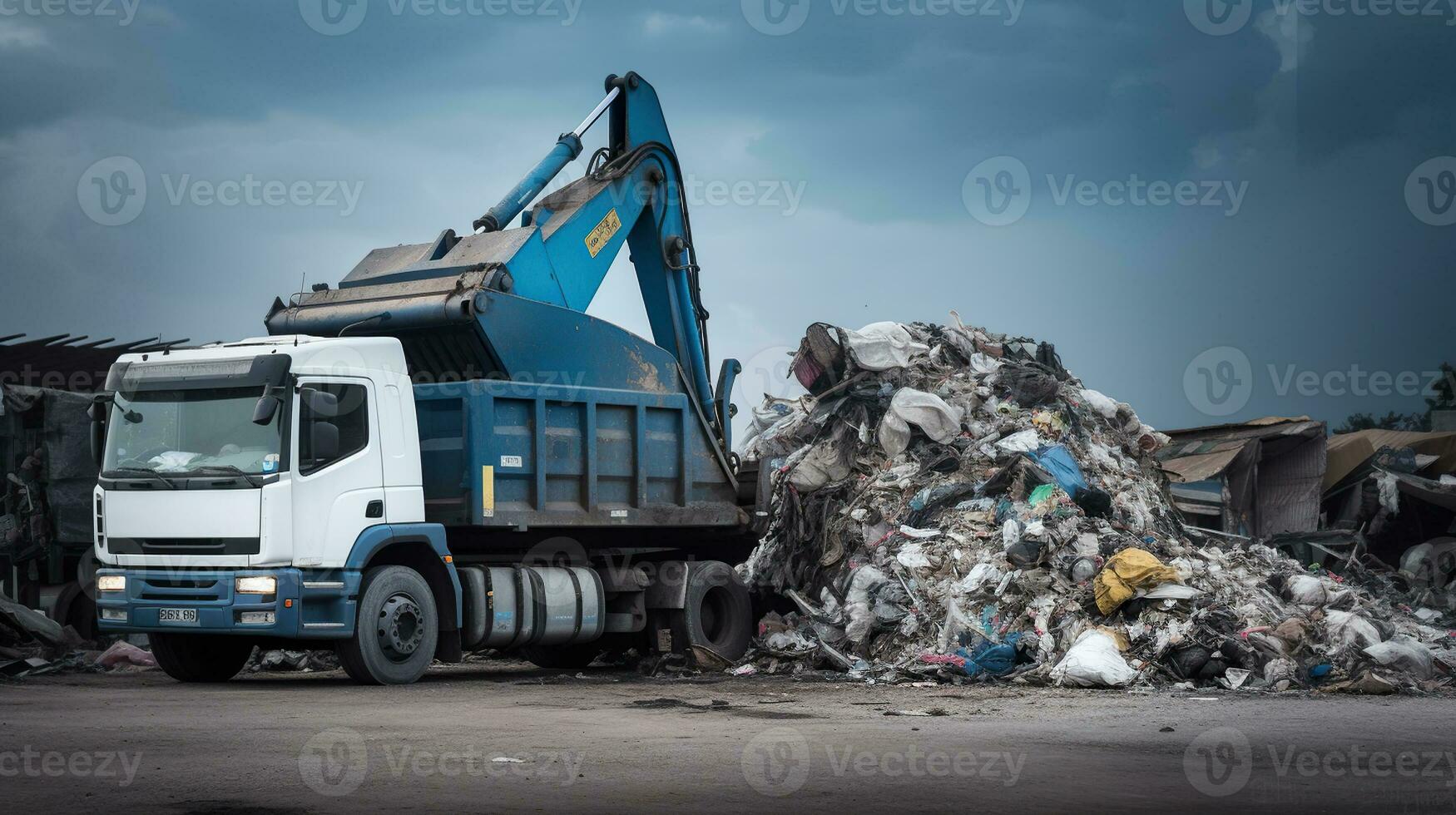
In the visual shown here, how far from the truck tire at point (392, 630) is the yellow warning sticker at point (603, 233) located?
11.9 feet

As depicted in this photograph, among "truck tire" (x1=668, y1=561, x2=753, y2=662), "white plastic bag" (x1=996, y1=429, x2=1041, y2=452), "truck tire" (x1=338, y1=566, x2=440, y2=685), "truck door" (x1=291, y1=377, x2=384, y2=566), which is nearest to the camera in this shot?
"truck door" (x1=291, y1=377, x2=384, y2=566)

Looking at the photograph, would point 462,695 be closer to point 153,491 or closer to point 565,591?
point 565,591

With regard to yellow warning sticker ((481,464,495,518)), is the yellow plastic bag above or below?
below

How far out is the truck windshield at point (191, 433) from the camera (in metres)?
9.97

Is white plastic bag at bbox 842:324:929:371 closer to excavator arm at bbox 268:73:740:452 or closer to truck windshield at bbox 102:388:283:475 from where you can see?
excavator arm at bbox 268:73:740:452

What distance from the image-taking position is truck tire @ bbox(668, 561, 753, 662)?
13.0 m

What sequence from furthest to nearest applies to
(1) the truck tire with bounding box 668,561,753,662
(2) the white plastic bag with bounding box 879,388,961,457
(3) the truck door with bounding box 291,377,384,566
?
(2) the white plastic bag with bounding box 879,388,961,457 → (1) the truck tire with bounding box 668,561,753,662 → (3) the truck door with bounding box 291,377,384,566

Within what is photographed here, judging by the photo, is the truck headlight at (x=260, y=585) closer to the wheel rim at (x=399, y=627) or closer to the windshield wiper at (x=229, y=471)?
the windshield wiper at (x=229, y=471)

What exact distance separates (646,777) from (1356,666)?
7.08 meters

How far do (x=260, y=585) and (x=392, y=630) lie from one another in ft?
3.61


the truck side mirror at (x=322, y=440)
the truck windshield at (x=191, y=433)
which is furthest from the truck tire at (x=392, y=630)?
the truck windshield at (x=191, y=433)

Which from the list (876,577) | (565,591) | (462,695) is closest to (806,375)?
(876,577)

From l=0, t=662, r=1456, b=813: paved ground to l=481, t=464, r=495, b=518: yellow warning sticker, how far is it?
1.38 m

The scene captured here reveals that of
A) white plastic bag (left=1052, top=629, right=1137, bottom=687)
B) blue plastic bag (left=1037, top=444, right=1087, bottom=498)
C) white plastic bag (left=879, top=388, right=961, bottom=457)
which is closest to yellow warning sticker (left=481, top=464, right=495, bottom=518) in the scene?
white plastic bag (left=1052, top=629, right=1137, bottom=687)
